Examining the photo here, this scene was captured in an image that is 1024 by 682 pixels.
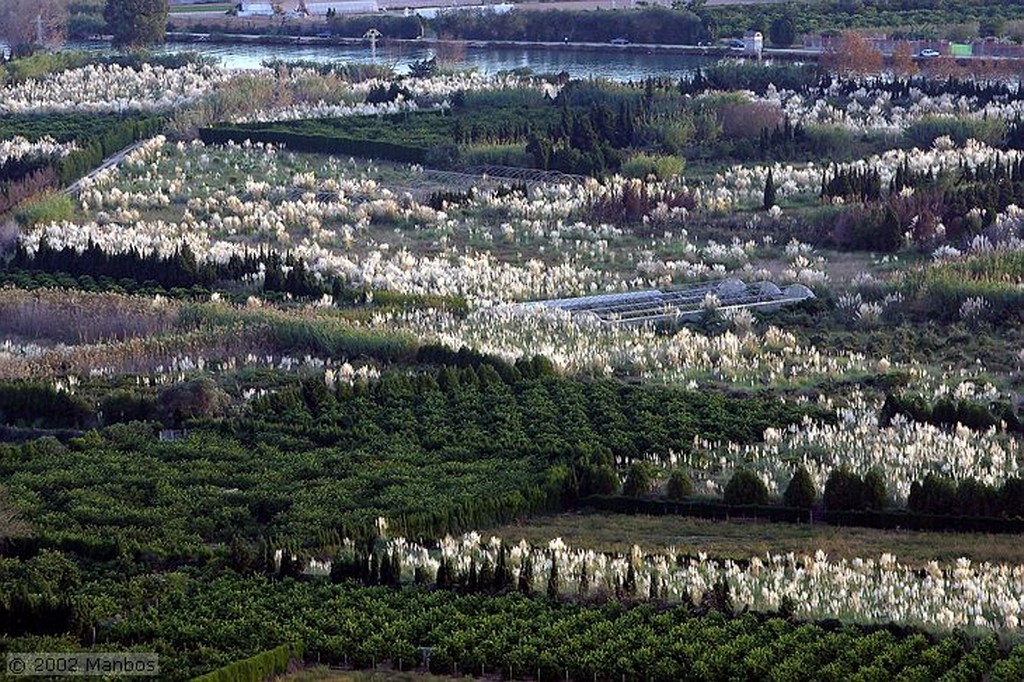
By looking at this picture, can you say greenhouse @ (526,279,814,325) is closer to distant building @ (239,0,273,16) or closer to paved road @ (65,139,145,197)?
paved road @ (65,139,145,197)

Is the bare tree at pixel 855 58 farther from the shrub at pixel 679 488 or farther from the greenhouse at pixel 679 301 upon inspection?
the shrub at pixel 679 488

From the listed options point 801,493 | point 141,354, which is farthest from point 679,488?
point 141,354

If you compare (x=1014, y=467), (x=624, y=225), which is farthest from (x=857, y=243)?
(x=1014, y=467)

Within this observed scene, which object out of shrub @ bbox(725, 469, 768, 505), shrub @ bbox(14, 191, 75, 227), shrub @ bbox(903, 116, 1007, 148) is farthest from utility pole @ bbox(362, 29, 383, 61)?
shrub @ bbox(725, 469, 768, 505)

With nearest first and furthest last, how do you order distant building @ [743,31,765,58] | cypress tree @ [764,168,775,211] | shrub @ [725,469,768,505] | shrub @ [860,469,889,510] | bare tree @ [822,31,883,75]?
shrub @ [860,469,889,510] < shrub @ [725,469,768,505] < cypress tree @ [764,168,775,211] < bare tree @ [822,31,883,75] < distant building @ [743,31,765,58]

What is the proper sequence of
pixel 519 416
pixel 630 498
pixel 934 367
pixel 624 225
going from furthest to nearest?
pixel 624 225, pixel 934 367, pixel 519 416, pixel 630 498

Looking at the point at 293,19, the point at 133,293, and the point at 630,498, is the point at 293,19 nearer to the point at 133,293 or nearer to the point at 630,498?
the point at 133,293
